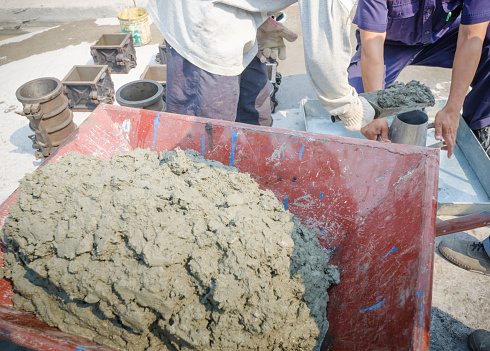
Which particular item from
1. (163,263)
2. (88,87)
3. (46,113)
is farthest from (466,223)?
(88,87)

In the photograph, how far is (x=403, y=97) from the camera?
2.05 meters

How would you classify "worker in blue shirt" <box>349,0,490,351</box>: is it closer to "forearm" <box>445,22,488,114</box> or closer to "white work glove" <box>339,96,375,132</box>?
"forearm" <box>445,22,488,114</box>

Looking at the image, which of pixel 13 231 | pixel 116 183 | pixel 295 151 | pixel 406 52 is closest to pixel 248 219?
pixel 295 151

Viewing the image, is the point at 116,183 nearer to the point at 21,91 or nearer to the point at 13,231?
the point at 13,231

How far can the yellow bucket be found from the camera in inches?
188

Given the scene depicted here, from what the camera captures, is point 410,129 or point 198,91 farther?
point 410,129

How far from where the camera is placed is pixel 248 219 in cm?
146

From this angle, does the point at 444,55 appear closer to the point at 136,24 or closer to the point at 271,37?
the point at 271,37

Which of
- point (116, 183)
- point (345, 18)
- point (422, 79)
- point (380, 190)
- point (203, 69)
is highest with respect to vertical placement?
point (345, 18)

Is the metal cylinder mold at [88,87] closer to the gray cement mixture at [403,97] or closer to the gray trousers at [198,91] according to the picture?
the gray trousers at [198,91]

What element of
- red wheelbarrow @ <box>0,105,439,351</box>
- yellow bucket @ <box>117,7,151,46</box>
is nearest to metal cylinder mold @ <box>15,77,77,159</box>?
red wheelbarrow @ <box>0,105,439,351</box>

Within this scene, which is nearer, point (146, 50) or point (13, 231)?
point (13, 231)

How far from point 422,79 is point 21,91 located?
438 cm

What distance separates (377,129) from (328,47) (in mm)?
951
